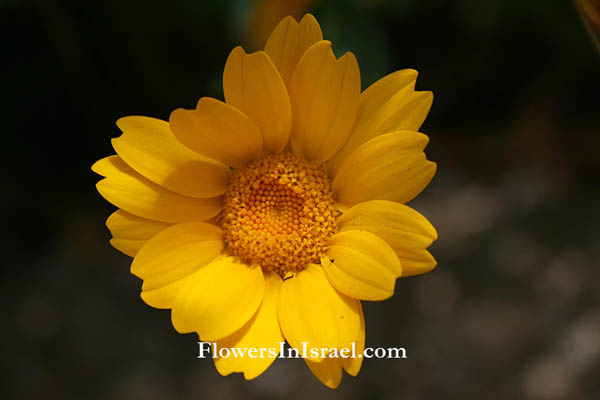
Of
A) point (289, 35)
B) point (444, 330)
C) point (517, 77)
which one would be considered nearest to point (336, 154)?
point (289, 35)

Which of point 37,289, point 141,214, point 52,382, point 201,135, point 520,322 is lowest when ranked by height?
point 520,322

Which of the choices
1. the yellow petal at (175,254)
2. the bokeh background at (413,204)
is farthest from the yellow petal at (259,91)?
the bokeh background at (413,204)

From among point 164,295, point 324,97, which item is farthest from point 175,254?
point 324,97

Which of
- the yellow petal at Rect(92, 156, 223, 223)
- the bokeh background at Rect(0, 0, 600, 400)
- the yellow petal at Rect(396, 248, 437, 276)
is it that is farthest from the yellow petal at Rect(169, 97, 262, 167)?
the bokeh background at Rect(0, 0, 600, 400)

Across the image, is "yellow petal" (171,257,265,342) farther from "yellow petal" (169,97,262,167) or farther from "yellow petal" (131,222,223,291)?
"yellow petal" (169,97,262,167)

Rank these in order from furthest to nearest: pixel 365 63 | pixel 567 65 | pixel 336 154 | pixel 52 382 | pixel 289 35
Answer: pixel 567 65
pixel 52 382
pixel 365 63
pixel 336 154
pixel 289 35

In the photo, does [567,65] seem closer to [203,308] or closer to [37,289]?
[203,308]

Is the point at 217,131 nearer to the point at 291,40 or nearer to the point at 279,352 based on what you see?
the point at 291,40
